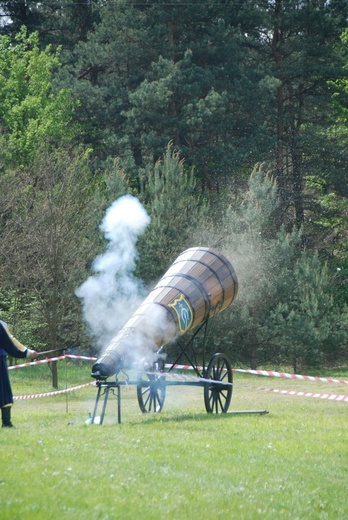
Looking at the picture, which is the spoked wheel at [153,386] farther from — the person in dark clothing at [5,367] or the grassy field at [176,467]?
the person in dark clothing at [5,367]

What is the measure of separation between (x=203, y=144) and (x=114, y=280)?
1632cm

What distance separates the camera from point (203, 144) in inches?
1609

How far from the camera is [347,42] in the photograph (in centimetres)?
3988

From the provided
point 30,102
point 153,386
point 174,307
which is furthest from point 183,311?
point 30,102

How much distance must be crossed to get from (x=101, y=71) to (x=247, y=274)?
1563 cm

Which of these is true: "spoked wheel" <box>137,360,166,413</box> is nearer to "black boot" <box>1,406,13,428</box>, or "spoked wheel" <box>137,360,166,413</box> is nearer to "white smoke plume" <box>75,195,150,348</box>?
"black boot" <box>1,406,13,428</box>

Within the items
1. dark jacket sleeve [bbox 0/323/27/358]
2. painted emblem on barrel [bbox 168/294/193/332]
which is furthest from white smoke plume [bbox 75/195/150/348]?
dark jacket sleeve [bbox 0/323/27/358]

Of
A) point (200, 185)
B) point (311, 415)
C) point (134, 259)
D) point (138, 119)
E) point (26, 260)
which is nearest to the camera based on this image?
point (311, 415)

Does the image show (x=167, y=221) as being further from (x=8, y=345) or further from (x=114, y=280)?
(x=8, y=345)

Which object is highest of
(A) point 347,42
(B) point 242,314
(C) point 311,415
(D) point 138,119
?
(A) point 347,42

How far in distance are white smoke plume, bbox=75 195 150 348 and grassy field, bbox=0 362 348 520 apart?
916 centimetres

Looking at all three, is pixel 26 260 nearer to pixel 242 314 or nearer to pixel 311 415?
→ pixel 242 314

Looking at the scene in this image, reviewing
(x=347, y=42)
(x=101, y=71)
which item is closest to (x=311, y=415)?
(x=347, y=42)

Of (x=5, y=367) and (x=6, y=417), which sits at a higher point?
(x=5, y=367)
